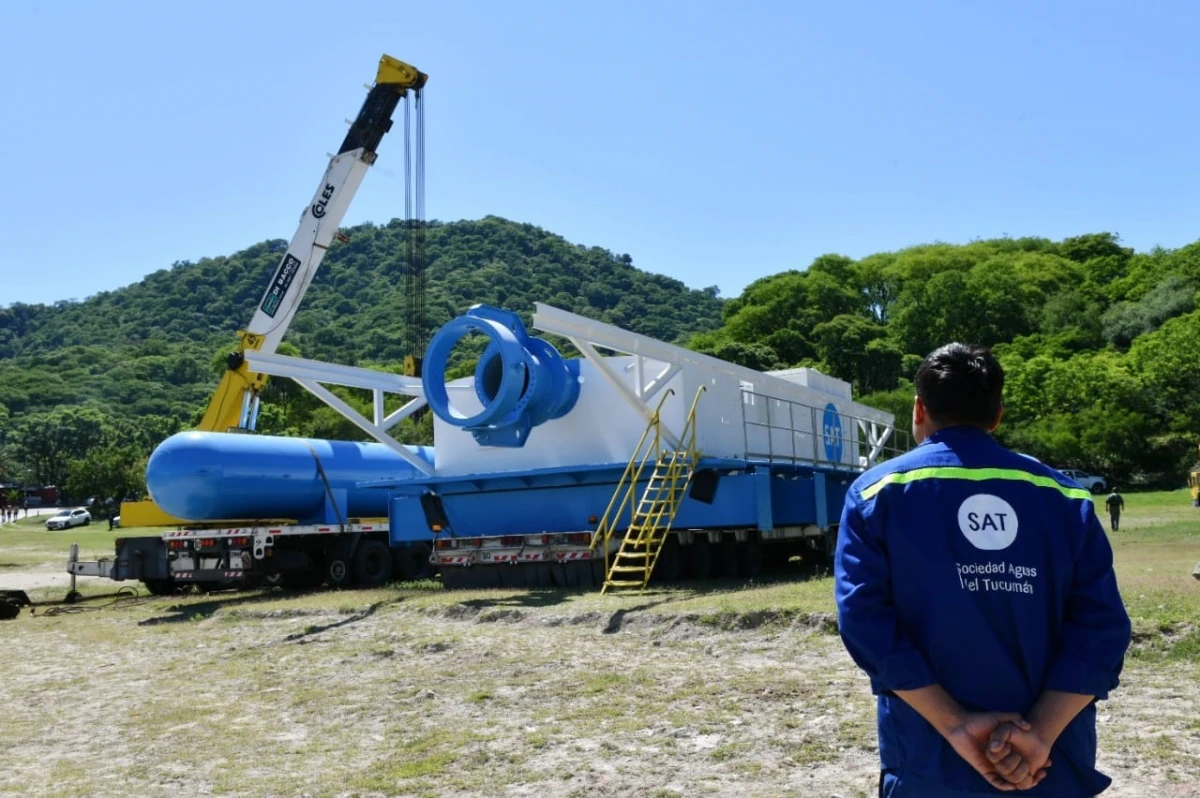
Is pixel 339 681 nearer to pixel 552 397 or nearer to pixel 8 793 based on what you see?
pixel 8 793

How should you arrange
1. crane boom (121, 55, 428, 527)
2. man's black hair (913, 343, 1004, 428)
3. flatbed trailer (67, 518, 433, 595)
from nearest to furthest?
1. man's black hair (913, 343, 1004, 428)
2. flatbed trailer (67, 518, 433, 595)
3. crane boom (121, 55, 428, 527)

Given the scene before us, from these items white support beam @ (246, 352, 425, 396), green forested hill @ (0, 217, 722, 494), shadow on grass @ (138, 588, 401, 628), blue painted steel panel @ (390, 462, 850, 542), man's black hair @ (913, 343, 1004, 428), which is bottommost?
shadow on grass @ (138, 588, 401, 628)

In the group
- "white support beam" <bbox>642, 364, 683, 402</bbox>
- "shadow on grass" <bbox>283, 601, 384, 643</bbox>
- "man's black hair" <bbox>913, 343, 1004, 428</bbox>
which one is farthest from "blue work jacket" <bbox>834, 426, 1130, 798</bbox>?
"white support beam" <bbox>642, 364, 683, 402</bbox>

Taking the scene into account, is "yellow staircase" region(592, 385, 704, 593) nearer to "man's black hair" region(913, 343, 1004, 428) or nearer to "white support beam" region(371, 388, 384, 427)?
"white support beam" region(371, 388, 384, 427)

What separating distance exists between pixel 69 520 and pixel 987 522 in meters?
60.6

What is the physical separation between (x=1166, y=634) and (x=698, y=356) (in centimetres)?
897

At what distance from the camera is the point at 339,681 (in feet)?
32.6

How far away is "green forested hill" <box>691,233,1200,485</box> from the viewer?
178ft

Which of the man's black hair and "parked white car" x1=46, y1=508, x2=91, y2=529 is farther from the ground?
the man's black hair

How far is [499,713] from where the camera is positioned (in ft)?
26.3

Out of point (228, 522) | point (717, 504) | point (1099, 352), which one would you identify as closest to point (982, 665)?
point (717, 504)

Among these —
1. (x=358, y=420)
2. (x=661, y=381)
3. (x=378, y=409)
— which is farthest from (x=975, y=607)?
(x=378, y=409)

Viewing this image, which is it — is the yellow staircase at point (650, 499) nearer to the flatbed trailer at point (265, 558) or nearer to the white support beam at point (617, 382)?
the white support beam at point (617, 382)

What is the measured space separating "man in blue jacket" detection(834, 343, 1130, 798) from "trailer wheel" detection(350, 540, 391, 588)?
1825 cm
